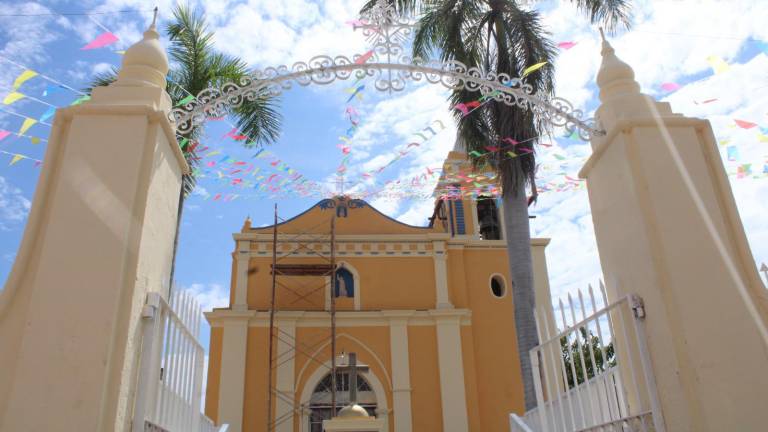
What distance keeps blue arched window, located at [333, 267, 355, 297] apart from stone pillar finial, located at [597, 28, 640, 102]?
40.8 feet

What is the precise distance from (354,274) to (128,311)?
1342 cm

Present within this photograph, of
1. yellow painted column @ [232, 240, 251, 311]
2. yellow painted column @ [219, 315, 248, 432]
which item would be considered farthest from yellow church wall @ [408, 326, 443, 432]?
yellow painted column @ [232, 240, 251, 311]

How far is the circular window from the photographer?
17719 millimetres

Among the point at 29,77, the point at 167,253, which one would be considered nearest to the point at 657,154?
the point at 167,253

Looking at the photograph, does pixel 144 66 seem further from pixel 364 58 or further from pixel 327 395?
pixel 327 395

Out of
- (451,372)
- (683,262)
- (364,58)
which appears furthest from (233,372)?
(683,262)

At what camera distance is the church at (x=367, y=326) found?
15.7 meters

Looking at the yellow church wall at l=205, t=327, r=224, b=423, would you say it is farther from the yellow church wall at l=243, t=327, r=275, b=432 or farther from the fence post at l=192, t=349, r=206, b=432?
the fence post at l=192, t=349, r=206, b=432

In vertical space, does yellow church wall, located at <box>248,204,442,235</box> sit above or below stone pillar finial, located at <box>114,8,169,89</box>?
above

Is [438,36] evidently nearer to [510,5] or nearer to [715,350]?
[510,5]

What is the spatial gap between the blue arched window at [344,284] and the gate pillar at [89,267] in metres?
12.5

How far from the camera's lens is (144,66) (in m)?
4.95

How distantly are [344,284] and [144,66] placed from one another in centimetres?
1272

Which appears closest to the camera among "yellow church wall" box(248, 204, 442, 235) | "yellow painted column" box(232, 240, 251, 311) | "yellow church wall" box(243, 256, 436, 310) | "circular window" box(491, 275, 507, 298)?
"yellow painted column" box(232, 240, 251, 311)
